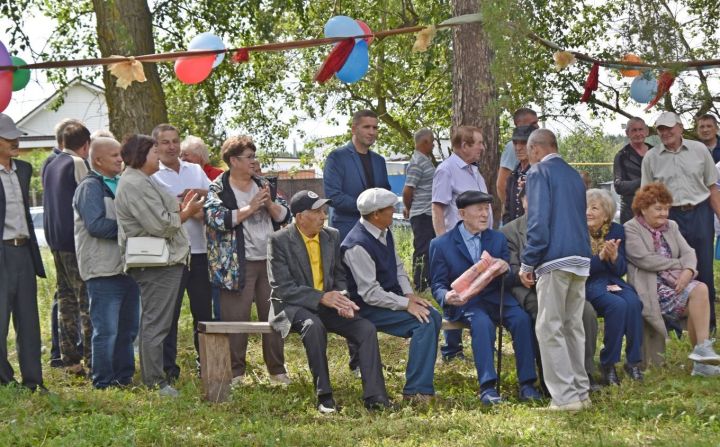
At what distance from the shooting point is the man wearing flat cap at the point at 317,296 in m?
6.24

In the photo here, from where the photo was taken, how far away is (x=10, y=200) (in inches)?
254

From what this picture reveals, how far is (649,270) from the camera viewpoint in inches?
276

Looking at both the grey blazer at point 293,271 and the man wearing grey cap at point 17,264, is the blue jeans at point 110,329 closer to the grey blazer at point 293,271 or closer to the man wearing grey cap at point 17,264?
the man wearing grey cap at point 17,264

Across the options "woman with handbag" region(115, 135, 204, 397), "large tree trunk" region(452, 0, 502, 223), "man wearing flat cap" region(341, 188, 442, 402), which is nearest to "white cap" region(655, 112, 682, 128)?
"large tree trunk" region(452, 0, 502, 223)

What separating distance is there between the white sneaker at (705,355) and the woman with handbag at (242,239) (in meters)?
2.96

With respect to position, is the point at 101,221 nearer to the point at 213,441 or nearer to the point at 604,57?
the point at 213,441

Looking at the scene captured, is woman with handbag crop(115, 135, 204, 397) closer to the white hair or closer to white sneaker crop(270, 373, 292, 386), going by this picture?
white sneaker crop(270, 373, 292, 386)

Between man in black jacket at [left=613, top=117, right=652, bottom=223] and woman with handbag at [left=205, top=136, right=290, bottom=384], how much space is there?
11.2 feet

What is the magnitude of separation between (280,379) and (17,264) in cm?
204

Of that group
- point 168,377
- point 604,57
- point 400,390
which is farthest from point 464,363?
point 604,57

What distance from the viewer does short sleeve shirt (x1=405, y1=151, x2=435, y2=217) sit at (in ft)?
32.8

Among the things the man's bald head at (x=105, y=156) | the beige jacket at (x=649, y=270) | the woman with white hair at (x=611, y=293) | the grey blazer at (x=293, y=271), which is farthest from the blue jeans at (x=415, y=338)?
the man's bald head at (x=105, y=156)

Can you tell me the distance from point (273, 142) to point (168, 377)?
12302mm

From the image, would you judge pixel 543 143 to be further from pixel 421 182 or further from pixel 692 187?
pixel 421 182
